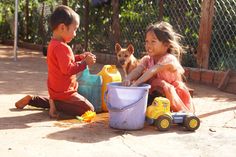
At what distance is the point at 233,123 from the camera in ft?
14.6

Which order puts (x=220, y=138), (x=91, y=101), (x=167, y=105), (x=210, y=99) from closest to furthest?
(x=220, y=138) < (x=167, y=105) < (x=91, y=101) < (x=210, y=99)

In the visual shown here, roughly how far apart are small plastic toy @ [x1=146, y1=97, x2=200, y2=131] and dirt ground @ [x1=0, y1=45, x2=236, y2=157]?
0.23ft

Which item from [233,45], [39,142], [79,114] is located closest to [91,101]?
[79,114]

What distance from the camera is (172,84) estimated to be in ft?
15.2

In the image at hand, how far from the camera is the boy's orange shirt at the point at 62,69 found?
4.32 metres

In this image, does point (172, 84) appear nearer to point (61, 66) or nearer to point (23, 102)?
point (61, 66)

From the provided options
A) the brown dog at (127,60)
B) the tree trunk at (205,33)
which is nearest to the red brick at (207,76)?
the tree trunk at (205,33)

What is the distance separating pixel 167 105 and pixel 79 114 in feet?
3.04

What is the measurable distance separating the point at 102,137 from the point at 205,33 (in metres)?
4.31

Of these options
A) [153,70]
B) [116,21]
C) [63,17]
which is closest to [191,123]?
[153,70]

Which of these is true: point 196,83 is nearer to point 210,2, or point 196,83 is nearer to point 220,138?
point 210,2

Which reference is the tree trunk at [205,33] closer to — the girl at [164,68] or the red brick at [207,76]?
the red brick at [207,76]

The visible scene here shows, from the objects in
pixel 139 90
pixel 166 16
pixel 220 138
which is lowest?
pixel 220 138

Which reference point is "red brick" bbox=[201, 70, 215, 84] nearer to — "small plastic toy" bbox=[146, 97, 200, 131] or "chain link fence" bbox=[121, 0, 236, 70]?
"chain link fence" bbox=[121, 0, 236, 70]
